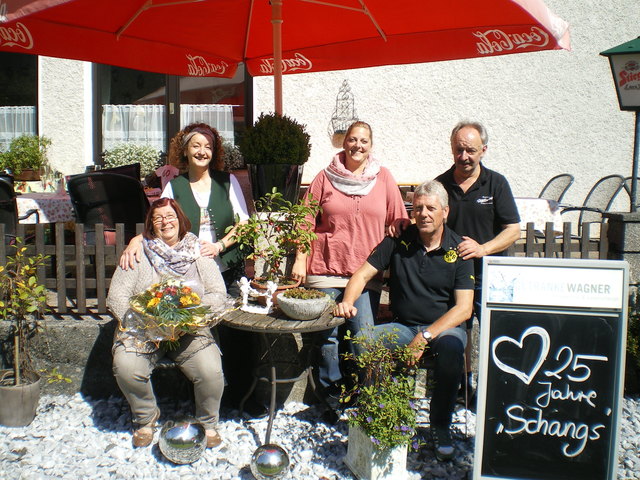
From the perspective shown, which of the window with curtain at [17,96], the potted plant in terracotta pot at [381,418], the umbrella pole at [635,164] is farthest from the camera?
the window with curtain at [17,96]

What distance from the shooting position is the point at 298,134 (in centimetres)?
455

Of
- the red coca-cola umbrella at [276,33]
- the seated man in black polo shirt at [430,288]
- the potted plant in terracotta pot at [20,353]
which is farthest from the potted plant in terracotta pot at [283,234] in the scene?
the red coca-cola umbrella at [276,33]

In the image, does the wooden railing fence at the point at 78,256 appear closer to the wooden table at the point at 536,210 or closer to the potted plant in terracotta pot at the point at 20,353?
the potted plant in terracotta pot at the point at 20,353

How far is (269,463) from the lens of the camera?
2.89 meters

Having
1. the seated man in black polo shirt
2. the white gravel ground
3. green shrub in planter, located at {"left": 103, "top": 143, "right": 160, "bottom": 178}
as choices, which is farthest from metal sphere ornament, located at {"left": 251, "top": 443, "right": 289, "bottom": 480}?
green shrub in planter, located at {"left": 103, "top": 143, "right": 160, "bottom": 178}

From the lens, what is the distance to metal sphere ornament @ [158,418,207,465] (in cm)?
305

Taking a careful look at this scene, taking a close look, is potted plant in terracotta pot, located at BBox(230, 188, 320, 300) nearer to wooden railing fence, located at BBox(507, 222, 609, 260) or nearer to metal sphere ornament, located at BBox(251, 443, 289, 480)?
metal sphere ornament, located at BBox(251, 443, 289, 480)

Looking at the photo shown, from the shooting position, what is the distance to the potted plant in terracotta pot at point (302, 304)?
10.3ft

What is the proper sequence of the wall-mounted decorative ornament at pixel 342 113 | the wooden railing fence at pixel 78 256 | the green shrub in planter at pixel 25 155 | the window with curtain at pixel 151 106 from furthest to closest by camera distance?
1. the window with curtain at pixel 151 106
2. the green shrub in planter at pixel 25 155
3. the wall-mounted decorative ornament at pixel 342 113
4. the wooden railing fence at pixel 78 256

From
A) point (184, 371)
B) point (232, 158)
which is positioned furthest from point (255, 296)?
point (232, 158)

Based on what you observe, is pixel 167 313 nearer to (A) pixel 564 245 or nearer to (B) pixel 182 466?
(B) pixel 182 466

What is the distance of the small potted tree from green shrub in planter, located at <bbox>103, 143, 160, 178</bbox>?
3.80 metres

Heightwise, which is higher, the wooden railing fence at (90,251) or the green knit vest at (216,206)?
the green knit vest at (216,206)

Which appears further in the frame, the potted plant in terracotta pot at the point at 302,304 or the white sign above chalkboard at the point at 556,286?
the potted plant in terracotta pot at the point at 302,304
